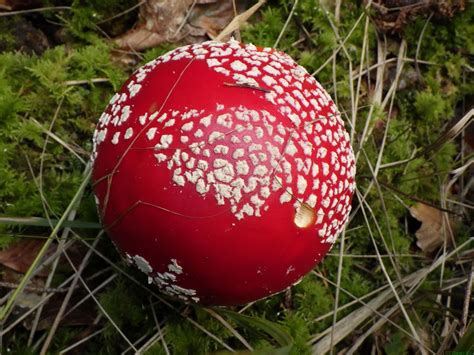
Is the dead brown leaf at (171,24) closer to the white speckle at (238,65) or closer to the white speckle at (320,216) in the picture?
the white speckle at (238,65)

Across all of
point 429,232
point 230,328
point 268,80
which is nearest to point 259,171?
point 268,80

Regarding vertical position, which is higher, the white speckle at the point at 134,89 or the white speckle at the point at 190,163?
the white speckle at the point at 134,89

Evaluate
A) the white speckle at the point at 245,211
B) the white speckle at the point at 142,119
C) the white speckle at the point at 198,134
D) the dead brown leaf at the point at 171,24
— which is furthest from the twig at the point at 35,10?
the white speckle at the point at 245,211

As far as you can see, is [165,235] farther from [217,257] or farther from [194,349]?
[194,349]

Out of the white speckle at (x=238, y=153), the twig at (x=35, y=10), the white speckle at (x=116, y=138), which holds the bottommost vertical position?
the white speckle at (x=116, y=138)

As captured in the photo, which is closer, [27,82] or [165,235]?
[165,235]

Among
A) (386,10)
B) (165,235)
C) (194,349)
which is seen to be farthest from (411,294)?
(386,10)

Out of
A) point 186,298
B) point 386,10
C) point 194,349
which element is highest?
point 386,10
